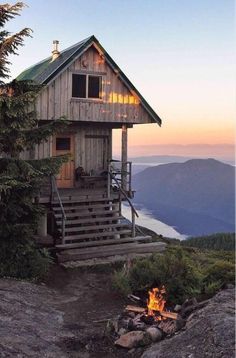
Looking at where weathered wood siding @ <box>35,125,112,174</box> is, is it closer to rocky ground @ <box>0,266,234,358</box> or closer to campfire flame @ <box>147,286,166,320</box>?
rocky ground @ <box>0,266,234,358</box>

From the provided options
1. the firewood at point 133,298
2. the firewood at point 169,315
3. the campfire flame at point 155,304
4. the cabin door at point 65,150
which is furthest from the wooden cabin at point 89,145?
the firewood at point 169,315

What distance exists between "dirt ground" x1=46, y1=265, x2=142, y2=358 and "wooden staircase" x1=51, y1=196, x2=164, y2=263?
1.17 m

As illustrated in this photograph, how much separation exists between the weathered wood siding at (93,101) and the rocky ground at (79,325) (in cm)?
876

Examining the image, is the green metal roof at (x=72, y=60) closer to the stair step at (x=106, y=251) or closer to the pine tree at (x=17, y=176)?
the pine tree at (x=17, y=176)

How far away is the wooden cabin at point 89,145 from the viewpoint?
→ 751 inches

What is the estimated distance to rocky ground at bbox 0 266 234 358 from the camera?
28.4 ft

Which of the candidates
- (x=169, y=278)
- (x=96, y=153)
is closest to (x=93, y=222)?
(x=96, y=153)

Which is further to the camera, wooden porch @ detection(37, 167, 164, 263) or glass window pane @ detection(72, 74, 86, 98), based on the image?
glass window pane @ detection(72, 74, 86, 98)

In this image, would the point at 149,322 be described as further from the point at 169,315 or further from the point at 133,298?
the point at 133,298

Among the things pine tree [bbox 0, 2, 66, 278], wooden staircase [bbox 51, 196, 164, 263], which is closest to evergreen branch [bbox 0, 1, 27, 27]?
pine tree [bbox 0, 2, 66, 278]

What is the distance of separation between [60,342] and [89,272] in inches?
252

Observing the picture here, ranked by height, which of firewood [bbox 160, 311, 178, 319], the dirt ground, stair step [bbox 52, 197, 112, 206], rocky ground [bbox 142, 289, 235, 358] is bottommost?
the dirt ground

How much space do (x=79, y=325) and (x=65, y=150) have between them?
13.0 m

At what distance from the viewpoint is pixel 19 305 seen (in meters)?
11.4
